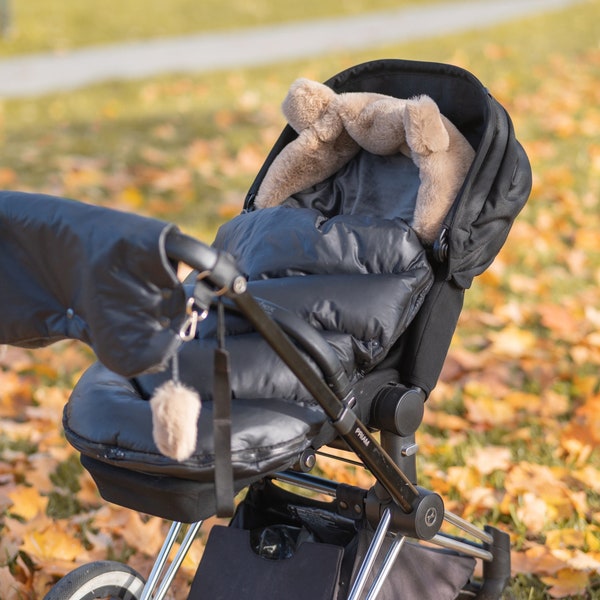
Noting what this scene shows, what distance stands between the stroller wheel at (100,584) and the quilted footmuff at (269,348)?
45 cm

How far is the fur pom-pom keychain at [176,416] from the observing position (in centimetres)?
164

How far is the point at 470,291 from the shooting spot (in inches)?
178

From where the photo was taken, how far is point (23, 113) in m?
7.65

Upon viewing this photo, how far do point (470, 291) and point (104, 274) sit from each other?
10.3 ft

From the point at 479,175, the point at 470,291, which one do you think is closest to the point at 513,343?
the point at 470,291

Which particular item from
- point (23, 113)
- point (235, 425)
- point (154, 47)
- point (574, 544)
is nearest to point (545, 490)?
point (574, 544)

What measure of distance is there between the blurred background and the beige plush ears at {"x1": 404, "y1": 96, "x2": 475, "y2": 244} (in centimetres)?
103

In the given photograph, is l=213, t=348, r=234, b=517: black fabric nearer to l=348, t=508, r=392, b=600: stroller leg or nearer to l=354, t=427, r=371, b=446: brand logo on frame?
l=354, t=427, r=371, b=446: brand logo on frame

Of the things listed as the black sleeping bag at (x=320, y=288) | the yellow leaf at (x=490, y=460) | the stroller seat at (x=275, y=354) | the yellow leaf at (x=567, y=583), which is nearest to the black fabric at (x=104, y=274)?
the stroller seat at (x=275, y=354)

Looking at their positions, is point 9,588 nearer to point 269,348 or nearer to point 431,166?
point 269,348

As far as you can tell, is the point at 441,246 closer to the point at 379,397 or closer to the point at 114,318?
the point at 379,397

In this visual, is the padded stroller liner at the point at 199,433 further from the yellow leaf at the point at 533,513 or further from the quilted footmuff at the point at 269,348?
the yellow leaf at the point at 533,513

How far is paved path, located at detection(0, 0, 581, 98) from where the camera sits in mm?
8930

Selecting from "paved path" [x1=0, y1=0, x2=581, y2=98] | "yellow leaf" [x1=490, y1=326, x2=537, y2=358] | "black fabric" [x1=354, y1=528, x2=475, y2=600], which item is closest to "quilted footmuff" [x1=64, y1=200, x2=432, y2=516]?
"black fabric" [x1=354, y1=528, x2=475, y2=600]
